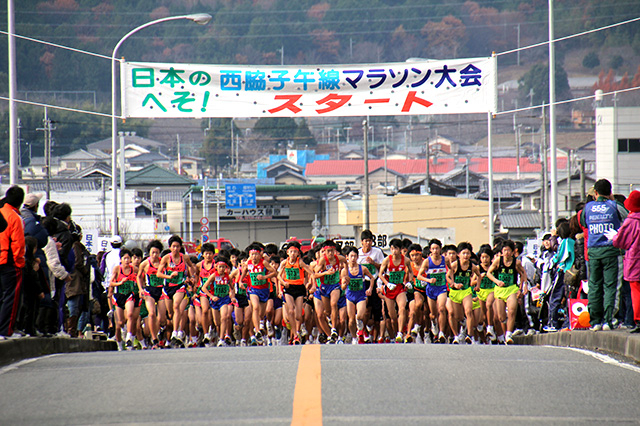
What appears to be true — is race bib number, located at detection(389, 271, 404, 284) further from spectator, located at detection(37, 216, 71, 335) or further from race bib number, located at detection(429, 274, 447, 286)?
spectator, located at detection(37, 216, 71, 335)

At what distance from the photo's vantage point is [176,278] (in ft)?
50.3

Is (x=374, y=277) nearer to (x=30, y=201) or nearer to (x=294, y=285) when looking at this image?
(x=294, y=285)

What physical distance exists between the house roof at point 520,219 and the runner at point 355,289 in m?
43.0

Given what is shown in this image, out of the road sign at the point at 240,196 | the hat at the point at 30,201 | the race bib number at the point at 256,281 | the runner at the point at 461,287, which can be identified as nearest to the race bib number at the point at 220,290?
the race bib number at the point at 256,281

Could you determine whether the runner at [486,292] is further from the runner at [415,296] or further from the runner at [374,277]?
the runner at [374,277]

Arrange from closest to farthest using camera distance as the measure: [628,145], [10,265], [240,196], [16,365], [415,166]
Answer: [16,365] < [10,265] < [628,145] < [240,196] < [415,166]

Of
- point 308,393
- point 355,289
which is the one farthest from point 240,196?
point 308,393

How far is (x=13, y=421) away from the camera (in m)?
6.25

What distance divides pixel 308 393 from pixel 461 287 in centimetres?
869

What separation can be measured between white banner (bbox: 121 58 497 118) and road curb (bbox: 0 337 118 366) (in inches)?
196

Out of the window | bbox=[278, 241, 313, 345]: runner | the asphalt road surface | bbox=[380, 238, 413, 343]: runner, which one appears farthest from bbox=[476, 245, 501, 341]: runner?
the window

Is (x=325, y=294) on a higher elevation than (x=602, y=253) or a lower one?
lower

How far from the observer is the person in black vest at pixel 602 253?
35.0 feet

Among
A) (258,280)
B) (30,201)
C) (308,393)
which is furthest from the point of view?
(258,280)
